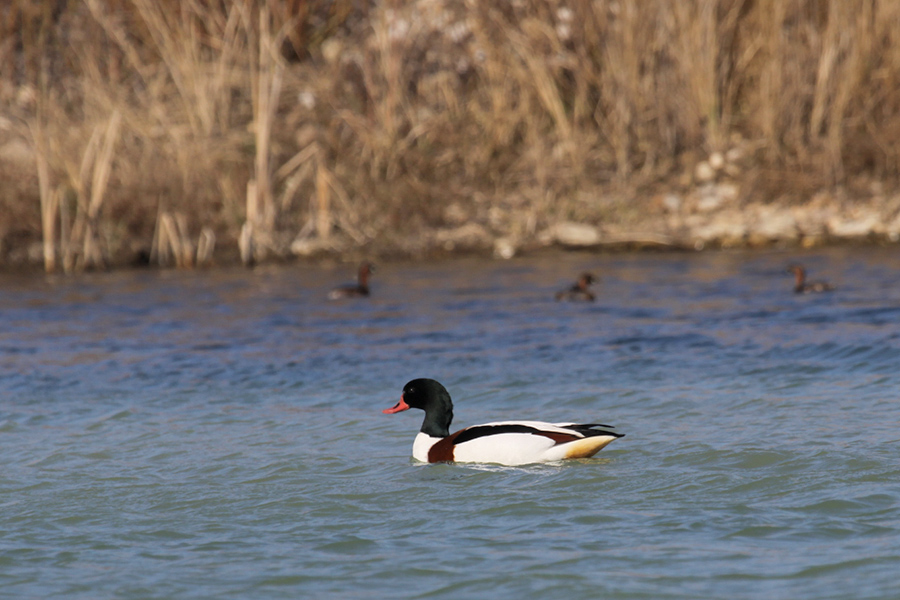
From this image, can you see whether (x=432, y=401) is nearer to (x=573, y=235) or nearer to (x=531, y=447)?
(x=531, y=447)

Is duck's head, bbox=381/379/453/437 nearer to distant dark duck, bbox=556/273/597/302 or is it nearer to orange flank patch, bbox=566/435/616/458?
orange flank patch, bbox=566/435/616/458

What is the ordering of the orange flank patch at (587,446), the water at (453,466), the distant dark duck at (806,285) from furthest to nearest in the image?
1. the distant dark duck at (806,285)
2. the orange flank patch at (587,446)
3. the water at (453,466)

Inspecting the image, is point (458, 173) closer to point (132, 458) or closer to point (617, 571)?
point (132, 458)

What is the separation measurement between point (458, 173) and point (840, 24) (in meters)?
6.60

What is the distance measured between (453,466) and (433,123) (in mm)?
13168

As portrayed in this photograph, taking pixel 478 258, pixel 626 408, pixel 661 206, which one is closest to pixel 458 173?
pixel 478 258

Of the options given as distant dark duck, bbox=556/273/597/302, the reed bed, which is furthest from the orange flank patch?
the reed bed

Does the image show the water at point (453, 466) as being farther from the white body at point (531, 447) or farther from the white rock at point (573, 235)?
the white rock at point (573, 235)

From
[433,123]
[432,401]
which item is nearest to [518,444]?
[432,401]

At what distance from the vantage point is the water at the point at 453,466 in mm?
5586

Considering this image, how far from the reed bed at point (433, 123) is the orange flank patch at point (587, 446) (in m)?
11.8

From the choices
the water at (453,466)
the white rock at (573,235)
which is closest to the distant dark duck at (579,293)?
the water at (453,466)

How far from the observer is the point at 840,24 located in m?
19.0

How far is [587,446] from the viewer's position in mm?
7508
